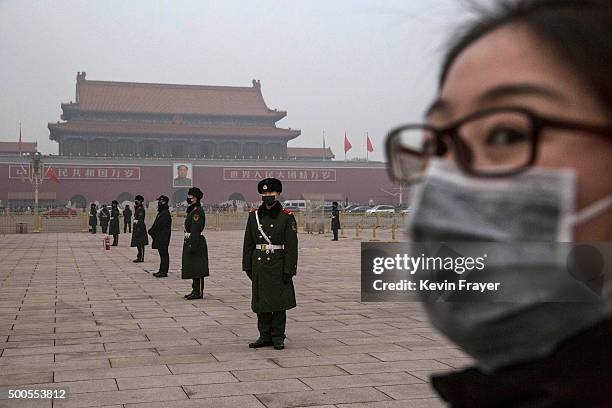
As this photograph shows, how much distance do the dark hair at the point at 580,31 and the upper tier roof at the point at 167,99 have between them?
154 feet

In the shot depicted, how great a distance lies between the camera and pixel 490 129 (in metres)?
0.61

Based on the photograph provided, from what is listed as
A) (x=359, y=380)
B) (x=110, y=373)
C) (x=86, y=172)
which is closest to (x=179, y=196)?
(x=86, y=172)

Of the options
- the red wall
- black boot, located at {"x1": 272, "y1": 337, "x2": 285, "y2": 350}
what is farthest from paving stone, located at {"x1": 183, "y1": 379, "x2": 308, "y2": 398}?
the red wall

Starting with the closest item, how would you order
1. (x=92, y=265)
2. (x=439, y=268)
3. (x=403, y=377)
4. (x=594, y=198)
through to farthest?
(x=594, y=198), (x=439, y=268), (x=403, y=377), (x=92, y=265)

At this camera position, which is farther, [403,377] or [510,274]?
[403,377]

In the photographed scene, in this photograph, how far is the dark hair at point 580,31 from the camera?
1.90 ft

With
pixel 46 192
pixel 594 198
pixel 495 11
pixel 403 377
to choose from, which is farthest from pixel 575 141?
pixel 46 192

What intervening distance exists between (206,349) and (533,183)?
4.59m

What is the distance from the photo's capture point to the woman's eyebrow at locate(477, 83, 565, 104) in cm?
59

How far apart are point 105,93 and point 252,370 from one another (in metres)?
45.4

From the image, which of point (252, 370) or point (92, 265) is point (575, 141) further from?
point (92, 265)

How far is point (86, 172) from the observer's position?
4066 centimetres

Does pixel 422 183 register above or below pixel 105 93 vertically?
below

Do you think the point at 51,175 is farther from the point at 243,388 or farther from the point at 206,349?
the point at 243,388
